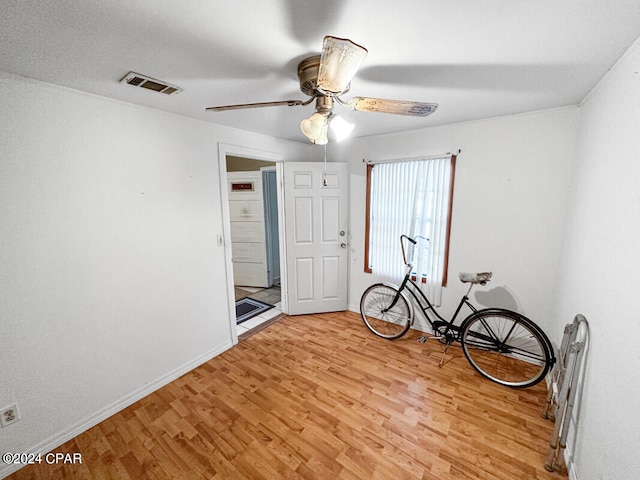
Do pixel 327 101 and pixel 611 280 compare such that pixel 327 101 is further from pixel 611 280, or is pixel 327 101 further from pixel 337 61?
pixel 611 280

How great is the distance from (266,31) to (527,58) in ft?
4.32

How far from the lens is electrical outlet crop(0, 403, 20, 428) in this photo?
1483mm

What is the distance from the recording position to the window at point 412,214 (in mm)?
2701

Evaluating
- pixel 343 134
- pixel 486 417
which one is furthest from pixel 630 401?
pixel 343 134

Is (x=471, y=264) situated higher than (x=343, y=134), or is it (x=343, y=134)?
(x=343, y=134)

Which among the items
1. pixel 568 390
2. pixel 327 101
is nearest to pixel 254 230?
pixel 327 101

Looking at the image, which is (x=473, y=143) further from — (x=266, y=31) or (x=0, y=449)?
(x=0, y=449)

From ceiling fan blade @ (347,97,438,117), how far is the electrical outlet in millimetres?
2589

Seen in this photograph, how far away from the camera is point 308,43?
46.6 inches

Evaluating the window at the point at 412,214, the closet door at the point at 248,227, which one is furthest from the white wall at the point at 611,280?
the closet door at the point at 248,227

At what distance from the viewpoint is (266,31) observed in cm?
109

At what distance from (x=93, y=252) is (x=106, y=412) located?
118 cm

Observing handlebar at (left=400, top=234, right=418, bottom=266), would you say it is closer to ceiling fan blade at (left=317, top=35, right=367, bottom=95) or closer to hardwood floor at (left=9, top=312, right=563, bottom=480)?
hardwood floor at (left=9, top=312, right=563, bottom=480)

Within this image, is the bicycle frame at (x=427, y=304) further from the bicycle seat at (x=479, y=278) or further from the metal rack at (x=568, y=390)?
the metal rack at (x=568, y=390)
